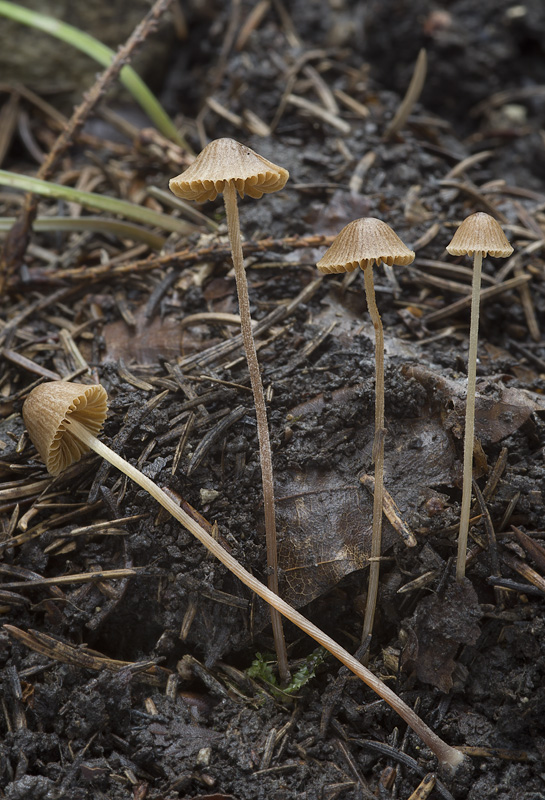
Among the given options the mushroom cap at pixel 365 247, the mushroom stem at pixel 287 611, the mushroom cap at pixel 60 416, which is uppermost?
the mushroom cap at pixel 365 247

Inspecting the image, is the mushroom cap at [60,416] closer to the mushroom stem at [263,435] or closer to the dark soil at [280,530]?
the dark soil at [280,530]

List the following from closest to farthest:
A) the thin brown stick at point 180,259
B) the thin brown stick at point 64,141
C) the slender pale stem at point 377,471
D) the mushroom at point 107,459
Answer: the mushroom at point 107,459 → the slender pale stem at point 377,471 → the thin brown stick at point 180,259 → the thin brown stick at point 64,141

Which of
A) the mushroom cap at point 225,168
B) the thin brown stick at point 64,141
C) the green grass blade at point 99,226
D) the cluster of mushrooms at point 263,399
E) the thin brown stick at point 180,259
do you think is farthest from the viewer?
the green grass blade at point 99,226

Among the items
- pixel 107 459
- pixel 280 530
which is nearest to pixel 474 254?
pixel 280 530

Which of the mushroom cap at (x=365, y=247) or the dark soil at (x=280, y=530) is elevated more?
the mushroom cap at (x=365, y=247)

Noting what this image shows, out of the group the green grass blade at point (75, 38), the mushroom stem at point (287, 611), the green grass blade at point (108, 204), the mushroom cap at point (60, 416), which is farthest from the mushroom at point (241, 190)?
the green grass blade at point (75, 38)

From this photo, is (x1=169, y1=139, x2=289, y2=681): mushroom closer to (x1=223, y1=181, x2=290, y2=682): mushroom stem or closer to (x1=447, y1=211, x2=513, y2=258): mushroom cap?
(x1=223, y1=181, x2=290, y2=682): mushroom stem

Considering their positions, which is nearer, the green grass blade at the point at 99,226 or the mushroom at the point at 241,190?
the mushroom at the point at 241,190
